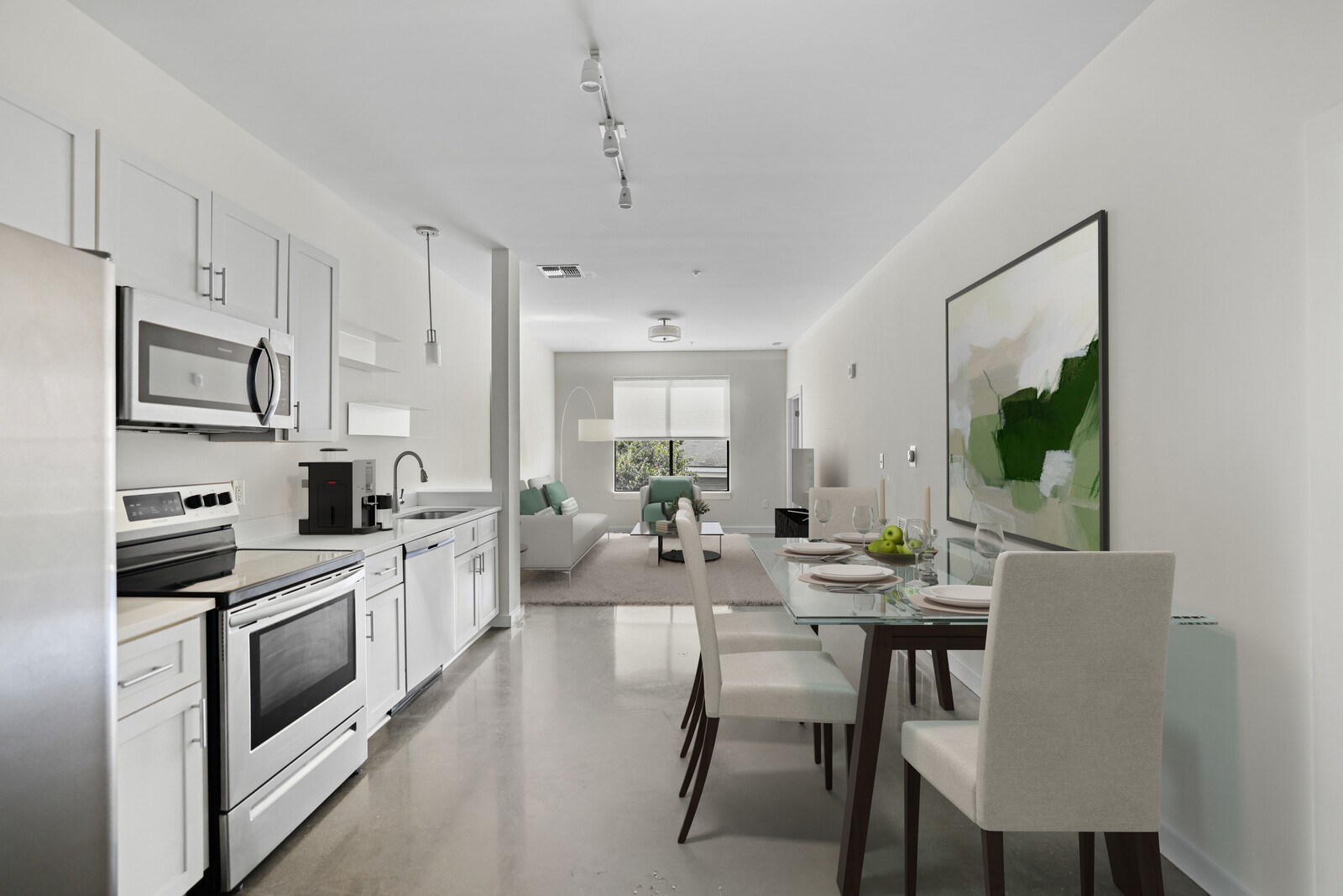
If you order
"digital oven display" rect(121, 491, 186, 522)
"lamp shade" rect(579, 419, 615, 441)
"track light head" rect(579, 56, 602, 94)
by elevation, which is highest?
"track light head" rect(579, 56, 602, 94)

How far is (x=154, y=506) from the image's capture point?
7.25ft

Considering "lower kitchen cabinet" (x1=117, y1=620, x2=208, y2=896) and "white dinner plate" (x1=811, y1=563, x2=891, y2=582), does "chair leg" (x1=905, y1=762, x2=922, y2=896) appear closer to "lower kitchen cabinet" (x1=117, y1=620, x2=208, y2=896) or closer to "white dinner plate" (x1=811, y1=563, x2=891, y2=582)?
"white dinner plate" (x1=811, y1=563, x2=891, y2=582)

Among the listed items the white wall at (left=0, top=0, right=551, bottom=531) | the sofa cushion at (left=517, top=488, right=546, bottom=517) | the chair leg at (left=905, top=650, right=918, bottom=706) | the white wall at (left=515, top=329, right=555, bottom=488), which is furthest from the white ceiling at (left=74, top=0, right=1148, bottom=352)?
the white wall at (left=515, top=329, right=555, bottom=488)

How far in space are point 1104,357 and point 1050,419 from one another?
391mm

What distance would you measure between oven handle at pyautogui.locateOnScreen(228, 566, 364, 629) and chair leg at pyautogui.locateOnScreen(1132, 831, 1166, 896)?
Result: 94.3 inches

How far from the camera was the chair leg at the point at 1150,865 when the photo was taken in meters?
1.60

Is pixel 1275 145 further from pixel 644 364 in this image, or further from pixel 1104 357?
pixel 644 364

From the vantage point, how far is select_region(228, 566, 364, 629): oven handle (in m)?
1.94

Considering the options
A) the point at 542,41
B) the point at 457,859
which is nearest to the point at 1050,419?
the point at 542,41

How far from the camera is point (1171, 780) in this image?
A: 207 centimetres

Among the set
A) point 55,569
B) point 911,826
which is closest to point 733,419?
point 911,826

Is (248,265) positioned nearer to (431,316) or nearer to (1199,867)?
(431,316)

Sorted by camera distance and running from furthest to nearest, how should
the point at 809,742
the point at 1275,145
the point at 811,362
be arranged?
the point at 811,362
the point at 809,742
the point at 1275,145

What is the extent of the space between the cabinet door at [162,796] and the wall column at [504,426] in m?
2.95
